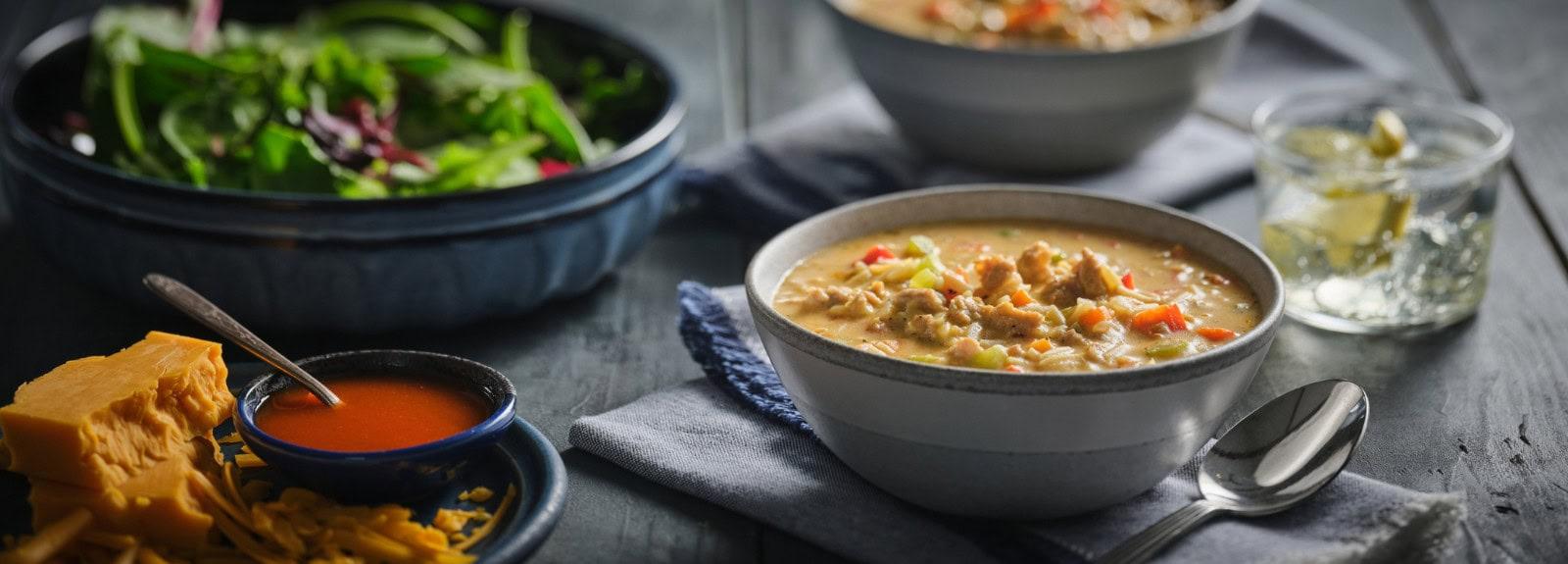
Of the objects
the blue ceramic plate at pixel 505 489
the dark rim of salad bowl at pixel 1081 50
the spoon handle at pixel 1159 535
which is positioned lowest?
the spoon handle at pixel 1159 535

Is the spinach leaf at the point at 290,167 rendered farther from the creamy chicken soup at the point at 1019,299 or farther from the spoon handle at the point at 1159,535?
the spoon handle at the point at 1159,535

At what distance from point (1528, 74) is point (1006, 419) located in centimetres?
278

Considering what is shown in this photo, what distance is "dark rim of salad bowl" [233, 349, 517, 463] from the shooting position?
2.08m

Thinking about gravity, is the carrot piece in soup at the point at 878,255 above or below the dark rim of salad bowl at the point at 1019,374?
below

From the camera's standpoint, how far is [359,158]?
120 inches

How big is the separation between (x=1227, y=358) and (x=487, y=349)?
137 cm

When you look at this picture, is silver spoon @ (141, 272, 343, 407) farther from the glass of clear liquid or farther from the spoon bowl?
the glass of clear liquid

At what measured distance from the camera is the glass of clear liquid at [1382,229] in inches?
112

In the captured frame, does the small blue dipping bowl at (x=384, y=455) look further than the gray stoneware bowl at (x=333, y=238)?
No

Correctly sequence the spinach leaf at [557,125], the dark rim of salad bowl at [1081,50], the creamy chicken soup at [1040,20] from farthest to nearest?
1. the creamy chicken soup at [1040,20]
2. the dark rim of salad bowl at [1081,50]
3. the spinach leaf at [557,125]

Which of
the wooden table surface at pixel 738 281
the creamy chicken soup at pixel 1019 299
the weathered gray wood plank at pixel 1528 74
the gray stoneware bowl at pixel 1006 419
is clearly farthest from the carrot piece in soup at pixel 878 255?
the weathered gray wood plank at pixel 1528 74

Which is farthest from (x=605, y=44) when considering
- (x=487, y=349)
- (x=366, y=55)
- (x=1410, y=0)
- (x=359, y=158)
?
(x=1410, y=0)

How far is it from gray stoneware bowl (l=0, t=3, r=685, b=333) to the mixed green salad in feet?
0.53

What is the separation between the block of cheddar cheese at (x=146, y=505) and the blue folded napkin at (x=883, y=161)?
62.6 inches
